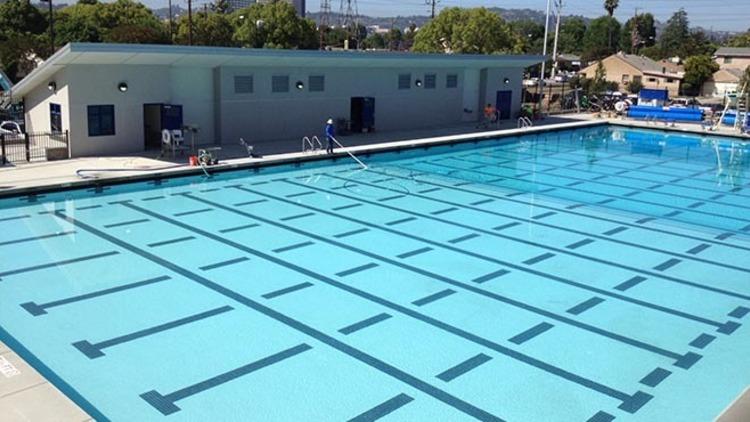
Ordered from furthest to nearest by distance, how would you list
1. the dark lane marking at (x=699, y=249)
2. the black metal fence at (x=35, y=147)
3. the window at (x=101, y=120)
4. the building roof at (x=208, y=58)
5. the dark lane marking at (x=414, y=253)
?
the window at (x=101, y=120), the black metal fence at (x=35, y=147), the building roof at (x=208, y=58), the dark lane marking at (x=699, y=249), the dark lane marking at (x=414, y=253)

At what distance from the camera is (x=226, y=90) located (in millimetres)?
19781

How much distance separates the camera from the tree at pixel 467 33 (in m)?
66.0

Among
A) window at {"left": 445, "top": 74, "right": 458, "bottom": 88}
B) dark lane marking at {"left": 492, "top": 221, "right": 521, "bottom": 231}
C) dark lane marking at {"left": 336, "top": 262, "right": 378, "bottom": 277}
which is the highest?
window at {"left": 445, "top": 74, "right": 458, "bottom": 88}

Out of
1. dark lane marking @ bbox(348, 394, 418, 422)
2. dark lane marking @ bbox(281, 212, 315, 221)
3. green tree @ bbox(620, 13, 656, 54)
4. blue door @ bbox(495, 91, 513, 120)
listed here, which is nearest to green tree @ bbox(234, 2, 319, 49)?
blue door @ bbox(495, 91, 513, 120)

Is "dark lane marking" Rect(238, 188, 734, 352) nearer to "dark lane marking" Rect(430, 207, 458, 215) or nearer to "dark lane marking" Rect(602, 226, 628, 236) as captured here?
"dark lane marking" Rect(430, 207, 458, 215)

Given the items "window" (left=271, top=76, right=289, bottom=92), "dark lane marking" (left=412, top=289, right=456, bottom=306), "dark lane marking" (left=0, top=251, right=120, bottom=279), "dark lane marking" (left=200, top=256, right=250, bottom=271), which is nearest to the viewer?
"dark lane marking" (left=412, top=289, right=456, bottom=306)

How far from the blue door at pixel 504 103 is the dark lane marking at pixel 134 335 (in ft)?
75.8

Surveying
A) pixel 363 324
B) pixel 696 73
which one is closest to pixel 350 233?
pixel 363 324

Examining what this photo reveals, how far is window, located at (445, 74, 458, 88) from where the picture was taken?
2686 cm

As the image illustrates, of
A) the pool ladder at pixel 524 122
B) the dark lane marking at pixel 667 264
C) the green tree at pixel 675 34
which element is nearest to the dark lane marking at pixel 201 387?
the dark lane marking at pixel 667 264

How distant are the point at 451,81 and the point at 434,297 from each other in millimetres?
19213

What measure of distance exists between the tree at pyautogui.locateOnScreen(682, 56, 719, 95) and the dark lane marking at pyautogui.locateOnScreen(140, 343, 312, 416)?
206 ft

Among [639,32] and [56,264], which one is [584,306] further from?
[639,32]

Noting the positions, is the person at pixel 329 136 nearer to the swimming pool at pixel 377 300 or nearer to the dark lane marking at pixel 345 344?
the swimming pool at pixel 377 300
